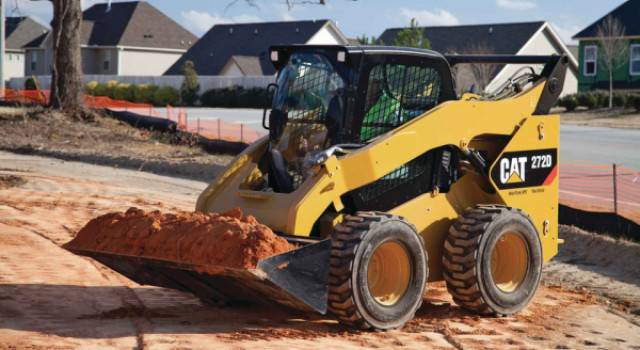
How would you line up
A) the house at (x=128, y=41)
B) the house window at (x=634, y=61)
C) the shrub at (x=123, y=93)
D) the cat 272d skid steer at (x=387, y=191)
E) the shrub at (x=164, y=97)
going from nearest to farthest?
the cat 272d skid steer at (x=387, y=191)
the house window at (x=634, y=61)
the shrub at (x=164, y=97)
the shrub at (x=123, y=93)
the house at (x=128, y=41)

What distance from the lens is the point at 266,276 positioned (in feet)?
25.0

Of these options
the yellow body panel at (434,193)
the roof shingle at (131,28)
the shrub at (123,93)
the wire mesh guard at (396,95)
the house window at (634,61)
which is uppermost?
the roof shingle at (131,28)

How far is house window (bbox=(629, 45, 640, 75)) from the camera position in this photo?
56156mm

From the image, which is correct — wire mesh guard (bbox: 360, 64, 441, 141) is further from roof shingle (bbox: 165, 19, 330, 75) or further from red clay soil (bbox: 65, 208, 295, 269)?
roof shingle (bbox: 165, 19, 330, 75)

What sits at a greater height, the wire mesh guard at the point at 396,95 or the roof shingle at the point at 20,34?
the roof shingle at the point at 20,34

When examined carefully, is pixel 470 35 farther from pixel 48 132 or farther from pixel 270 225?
pixel 270 225

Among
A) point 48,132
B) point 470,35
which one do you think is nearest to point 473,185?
point 48,132

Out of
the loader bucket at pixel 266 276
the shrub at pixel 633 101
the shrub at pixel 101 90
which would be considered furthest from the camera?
the shrub at pixel 101 90

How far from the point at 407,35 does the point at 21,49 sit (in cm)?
4391

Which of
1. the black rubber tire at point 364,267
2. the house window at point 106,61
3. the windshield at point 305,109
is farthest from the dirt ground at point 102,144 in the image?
Answer: the house window at point 106,61

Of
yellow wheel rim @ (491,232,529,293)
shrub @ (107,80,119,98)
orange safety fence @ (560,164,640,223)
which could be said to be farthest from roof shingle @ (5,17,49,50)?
yellow wheel rim @ (491,232,529,293)

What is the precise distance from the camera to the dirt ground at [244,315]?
7.99 m

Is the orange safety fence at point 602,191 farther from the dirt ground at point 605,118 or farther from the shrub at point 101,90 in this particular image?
the shrub at point 101,90

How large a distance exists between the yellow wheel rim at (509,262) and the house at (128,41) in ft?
235
